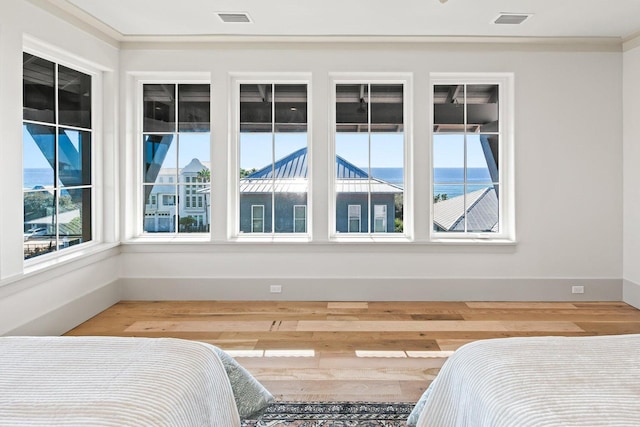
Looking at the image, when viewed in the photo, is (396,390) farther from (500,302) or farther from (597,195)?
(597,195)

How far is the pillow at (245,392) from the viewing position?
6.30 ft

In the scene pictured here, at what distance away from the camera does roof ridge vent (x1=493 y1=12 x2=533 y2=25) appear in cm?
345

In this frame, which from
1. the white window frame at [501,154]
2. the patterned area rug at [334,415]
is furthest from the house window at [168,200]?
the patterned area rug at [334,415]

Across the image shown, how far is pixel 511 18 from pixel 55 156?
3.79 meters

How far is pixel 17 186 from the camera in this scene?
291cm

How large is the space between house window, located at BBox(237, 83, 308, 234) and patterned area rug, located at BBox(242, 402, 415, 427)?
7.41 feet

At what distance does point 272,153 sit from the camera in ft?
14.2

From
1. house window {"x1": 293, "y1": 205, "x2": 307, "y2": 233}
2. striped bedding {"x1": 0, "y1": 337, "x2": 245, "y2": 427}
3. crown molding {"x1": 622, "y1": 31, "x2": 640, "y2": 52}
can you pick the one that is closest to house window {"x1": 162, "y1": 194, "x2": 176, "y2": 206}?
house window {"x1": 293, "y1": 205, "x2": 307, "y2": 233}

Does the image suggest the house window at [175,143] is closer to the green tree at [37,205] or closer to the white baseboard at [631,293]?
the green tree at [37,205]

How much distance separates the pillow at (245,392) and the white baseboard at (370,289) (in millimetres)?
2204

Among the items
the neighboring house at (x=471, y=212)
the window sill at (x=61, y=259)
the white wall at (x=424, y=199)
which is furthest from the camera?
the neighboring house at (x=471, y=212)

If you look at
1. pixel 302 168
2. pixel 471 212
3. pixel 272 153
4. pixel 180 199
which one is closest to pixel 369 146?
pixel 302 168

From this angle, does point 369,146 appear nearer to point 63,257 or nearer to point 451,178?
point 451,178

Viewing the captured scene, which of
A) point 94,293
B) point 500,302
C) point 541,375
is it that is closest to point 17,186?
point 94,293
